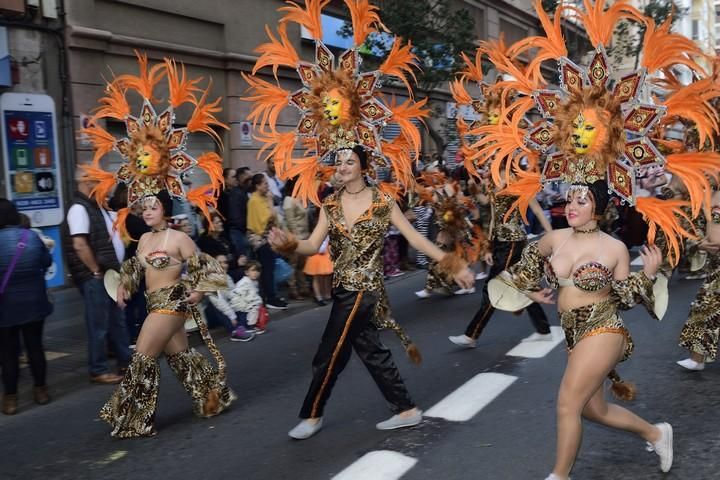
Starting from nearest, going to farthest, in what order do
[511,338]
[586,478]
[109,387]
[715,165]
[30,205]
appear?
[715,165] < [586,478] < [109,387] < [511,338] < [30,205]

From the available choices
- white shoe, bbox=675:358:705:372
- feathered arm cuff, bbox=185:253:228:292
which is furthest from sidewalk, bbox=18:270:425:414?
white shoe, bbox=675:358:705:372

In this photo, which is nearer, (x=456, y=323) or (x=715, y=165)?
(x=715, y=165)

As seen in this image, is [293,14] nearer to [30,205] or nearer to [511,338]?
[511,338]

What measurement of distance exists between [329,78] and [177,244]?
1.63 m

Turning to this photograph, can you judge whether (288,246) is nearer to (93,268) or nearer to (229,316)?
(93,268)

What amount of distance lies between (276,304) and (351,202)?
5235 mm

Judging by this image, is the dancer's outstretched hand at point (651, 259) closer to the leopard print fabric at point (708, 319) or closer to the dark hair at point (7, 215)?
the leopard print fabric at point (708, 319)

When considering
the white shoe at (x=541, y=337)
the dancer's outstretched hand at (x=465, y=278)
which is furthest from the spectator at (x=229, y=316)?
the dancer's outstretched hand at (x=465, y=278)

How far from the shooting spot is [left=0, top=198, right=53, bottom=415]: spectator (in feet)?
19.3

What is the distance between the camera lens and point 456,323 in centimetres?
868

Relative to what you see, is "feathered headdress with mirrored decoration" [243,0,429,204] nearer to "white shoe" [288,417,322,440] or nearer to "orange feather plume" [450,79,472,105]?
"white shoe" [288,417,322,440]

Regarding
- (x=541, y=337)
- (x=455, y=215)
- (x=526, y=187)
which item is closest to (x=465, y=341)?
(x=541, y=337)

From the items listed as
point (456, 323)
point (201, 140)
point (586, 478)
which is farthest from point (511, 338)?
point (201, 140)

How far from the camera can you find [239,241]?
1027cm
